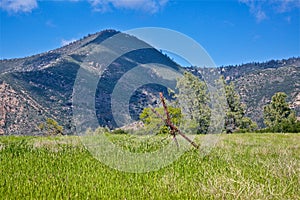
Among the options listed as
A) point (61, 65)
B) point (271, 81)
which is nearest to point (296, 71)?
point (271, 81)

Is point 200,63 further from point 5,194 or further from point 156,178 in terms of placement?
point 5,194

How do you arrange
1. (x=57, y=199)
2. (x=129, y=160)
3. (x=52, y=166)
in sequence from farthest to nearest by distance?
1. (x=129, y=160)
2. (x=52, y=166)
3. (x=57, y=199)

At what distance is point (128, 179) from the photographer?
626 cm

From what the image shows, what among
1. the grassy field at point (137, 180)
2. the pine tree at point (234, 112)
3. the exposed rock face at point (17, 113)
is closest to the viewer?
the grassy field at point (137, 180)

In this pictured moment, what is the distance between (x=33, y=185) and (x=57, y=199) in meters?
0.88

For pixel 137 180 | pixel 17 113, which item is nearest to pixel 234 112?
pixel 137 180

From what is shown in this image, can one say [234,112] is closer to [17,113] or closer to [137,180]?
[137,180]

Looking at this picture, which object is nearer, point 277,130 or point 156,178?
point 156,178

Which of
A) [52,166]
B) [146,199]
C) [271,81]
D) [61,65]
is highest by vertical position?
[61,65]

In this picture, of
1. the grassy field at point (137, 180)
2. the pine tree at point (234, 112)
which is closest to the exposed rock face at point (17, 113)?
the pine tree at point (234, 112)

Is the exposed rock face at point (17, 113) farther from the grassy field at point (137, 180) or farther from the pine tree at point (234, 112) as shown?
the grassy field at point (137, 180)

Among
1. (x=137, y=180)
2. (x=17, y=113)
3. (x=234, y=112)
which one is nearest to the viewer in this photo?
(x=137, y=180)

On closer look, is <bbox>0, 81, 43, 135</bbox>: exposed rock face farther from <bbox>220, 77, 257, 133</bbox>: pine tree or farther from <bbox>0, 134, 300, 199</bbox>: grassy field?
<bbox>0, 134, 300, 199</bbox>: grassy field

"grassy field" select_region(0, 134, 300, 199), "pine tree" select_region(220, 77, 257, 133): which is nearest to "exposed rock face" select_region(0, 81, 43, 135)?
"pine tree" select_region(220, 77, 257, 133)
